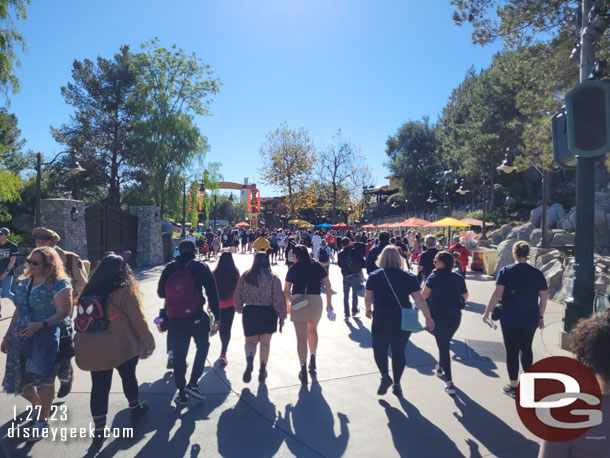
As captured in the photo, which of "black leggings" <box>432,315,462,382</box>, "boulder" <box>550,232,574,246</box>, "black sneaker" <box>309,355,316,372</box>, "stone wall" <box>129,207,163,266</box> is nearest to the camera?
"black leggings" <box>432,315,462,382</box>

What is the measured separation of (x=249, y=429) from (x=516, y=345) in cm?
296

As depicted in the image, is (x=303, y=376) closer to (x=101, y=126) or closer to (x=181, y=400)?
(x=181, y=400)

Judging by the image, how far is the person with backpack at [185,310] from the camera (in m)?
4.25

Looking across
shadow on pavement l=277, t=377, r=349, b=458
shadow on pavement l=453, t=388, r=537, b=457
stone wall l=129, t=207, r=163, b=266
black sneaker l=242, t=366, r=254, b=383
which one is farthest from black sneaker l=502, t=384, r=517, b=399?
stone wall l=129, t=207, r=163, b=266

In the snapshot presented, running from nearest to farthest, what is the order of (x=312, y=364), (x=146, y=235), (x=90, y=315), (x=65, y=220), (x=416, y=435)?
(x=90, y=315) → (x=416, y=435) → (x=312, y=364) → (x=65, y=220) → (x=146, y=235)

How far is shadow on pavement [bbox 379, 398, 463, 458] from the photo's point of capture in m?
3.35

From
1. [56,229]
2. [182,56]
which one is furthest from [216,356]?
[182,56]

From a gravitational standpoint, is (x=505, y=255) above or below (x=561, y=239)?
below

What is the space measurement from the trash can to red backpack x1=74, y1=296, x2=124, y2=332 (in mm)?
14683

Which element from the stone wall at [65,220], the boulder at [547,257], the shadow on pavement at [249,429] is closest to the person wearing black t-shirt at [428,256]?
the shadow on pavement at [249,429]

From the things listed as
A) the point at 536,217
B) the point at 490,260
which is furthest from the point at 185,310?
the point at 536,217

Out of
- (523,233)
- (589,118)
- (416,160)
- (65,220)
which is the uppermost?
(416,160)

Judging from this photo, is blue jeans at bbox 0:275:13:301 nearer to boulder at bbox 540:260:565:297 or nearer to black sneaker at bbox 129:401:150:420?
black sneaker at bbox 129:401:150:420

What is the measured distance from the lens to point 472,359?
582 centimetres
